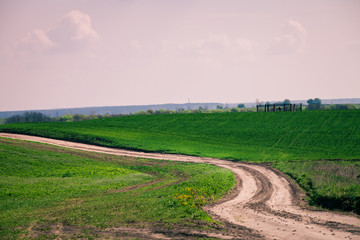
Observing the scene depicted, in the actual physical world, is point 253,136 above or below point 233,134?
below

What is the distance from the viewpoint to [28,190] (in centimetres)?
2995

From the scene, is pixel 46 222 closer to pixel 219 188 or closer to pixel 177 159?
pixel 219 188

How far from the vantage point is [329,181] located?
3403 centimetres

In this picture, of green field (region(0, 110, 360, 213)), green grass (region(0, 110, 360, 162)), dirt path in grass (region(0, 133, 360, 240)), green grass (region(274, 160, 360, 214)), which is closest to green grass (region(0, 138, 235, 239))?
dirt path in grass (region(0, 133, 360, 240))

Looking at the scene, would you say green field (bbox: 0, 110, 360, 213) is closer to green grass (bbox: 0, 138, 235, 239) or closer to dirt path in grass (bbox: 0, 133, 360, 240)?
dirt path in grass (bbox: 0, 133, 360, 240)

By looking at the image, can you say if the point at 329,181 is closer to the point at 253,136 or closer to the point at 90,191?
the point at 90,191

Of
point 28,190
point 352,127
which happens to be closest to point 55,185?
point 28,190

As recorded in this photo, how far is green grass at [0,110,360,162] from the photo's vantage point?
56.3m

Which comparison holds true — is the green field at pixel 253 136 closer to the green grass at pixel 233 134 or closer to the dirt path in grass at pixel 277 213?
the green grass at pixel 233 134

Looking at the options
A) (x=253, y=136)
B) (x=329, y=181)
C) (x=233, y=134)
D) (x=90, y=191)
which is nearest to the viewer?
(x=90, y=191)

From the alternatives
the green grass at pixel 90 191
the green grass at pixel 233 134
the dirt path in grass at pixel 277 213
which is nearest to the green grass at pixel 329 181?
the dirt path in grass at pixel 277 213

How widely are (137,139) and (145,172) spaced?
74.4 ft

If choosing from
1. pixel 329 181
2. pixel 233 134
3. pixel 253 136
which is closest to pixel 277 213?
pixel 329 181

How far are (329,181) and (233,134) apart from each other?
3510 cm
